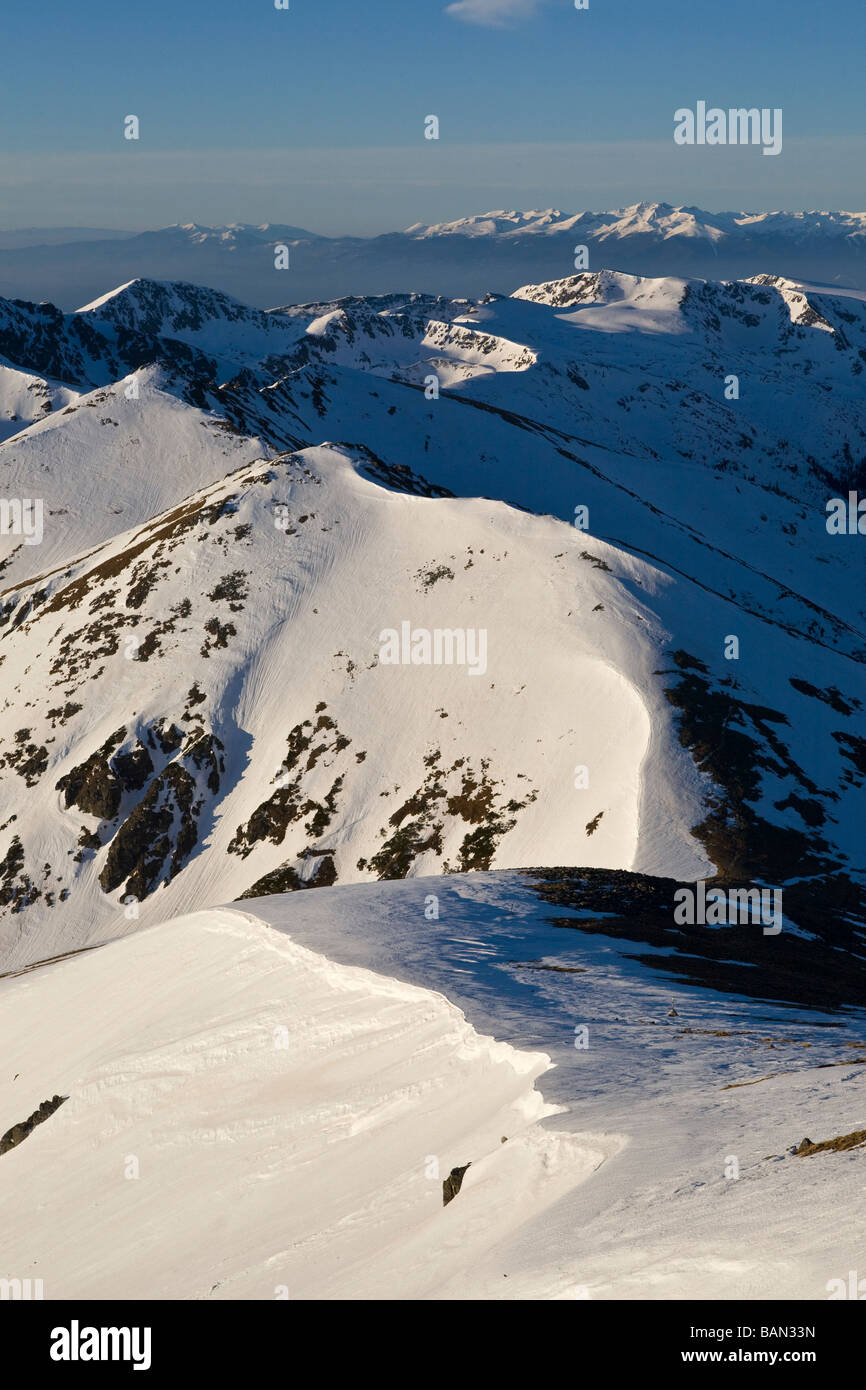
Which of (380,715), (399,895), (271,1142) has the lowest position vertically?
(380,715)

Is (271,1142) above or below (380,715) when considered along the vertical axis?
above

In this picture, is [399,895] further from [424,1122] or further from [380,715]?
[380,715]

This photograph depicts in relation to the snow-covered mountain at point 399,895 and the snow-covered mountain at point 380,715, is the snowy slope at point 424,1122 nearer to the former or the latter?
the snow-covered mountain at point 399,895

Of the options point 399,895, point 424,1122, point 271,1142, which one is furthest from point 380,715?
point 424,1122

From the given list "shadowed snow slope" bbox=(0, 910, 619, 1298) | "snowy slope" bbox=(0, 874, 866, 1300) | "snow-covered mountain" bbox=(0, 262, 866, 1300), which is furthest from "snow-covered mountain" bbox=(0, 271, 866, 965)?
"shadowed snow slope" bbox=(0, 910, 619, 1298)

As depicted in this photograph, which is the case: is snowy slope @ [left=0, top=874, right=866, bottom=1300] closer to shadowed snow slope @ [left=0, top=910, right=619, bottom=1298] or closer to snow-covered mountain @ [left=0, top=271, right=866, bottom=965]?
shadowed snow slope @ [left=0, top=910, right=619, bottom=1298]

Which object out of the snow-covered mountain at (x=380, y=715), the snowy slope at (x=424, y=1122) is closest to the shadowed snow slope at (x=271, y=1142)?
the snowy slope at (x=424, y=1122)

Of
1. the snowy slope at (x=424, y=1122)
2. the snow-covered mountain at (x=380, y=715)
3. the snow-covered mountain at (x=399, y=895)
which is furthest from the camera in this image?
the snow-covered mountain at (x=380, y=715)

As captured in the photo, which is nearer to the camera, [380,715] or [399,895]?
[399,895]

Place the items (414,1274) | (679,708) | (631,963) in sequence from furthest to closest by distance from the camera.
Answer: (679,708) < (631,963) < (414,1274)

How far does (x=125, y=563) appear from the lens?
379 ft
